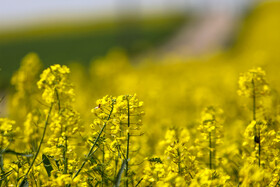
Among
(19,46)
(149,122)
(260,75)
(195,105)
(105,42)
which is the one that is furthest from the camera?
(19,46)

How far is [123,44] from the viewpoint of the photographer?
4288cm

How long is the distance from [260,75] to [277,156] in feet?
2.16

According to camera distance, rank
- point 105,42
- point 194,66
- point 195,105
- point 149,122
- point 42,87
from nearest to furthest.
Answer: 1. point 42,87
2. point 149,122
3. point 195,105
4. point 194,66
5. point 105,42

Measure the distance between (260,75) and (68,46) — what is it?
49.8 metres

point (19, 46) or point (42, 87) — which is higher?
point (19, 46)

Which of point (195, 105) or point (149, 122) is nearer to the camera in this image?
point (149, 122)

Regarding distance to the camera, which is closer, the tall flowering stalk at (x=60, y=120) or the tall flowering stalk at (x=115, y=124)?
the tall flowering stalk at (x=115, y=124)

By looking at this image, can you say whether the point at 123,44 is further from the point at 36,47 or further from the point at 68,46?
the point at 36,47

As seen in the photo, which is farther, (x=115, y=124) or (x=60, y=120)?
(x=60, y=120)

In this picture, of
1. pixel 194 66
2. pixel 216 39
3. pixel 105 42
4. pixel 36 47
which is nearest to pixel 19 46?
pixel 36 47

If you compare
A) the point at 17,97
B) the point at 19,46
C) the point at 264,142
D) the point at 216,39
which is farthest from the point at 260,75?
the point at 19,46

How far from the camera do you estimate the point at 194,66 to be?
17.5m

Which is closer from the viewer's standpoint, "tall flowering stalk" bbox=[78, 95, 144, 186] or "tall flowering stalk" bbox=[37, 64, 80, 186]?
"tall flowering stalk" bbox=[78, 95, 144, 186]

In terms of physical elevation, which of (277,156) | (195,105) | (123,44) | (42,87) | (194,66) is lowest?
(277,156)
